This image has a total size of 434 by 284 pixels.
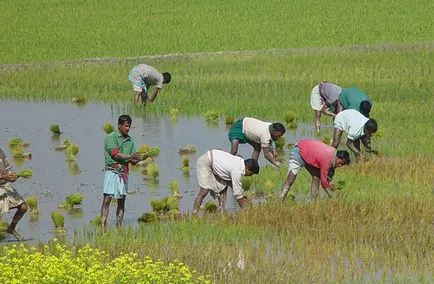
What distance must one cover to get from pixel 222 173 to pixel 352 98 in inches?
186

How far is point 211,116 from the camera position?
788 inches

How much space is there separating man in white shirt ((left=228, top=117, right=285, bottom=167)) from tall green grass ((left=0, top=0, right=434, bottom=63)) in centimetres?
1416

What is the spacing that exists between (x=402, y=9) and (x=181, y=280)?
28.8 m

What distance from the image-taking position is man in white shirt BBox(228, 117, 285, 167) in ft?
47.6

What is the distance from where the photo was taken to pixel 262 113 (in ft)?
66.1

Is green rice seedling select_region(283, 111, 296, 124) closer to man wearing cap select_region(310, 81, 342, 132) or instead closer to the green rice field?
man wearing cap select_region(310, 81, 342, 132)

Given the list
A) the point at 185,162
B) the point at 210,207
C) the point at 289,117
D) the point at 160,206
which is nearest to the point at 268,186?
the point at 210,207

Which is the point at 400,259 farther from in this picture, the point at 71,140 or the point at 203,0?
the point at 203,0

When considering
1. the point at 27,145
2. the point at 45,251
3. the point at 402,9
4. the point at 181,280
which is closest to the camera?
the point at 181,280

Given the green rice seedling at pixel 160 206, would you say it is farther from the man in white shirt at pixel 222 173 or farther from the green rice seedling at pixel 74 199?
the green rice seedling at pixel 74 199

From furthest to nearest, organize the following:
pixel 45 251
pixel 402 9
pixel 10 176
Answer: pixel 402 9
pixel 10 176
pixel 45 251

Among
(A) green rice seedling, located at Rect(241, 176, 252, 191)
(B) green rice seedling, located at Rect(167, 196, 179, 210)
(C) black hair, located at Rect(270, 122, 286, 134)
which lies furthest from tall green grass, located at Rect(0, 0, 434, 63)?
(B) green rice seedling, located at Rect(167, 196, 179, 210)

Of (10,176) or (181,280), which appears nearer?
(181,280)

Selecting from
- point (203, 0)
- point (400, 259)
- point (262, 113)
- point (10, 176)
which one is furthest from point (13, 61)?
point (400, 259)
